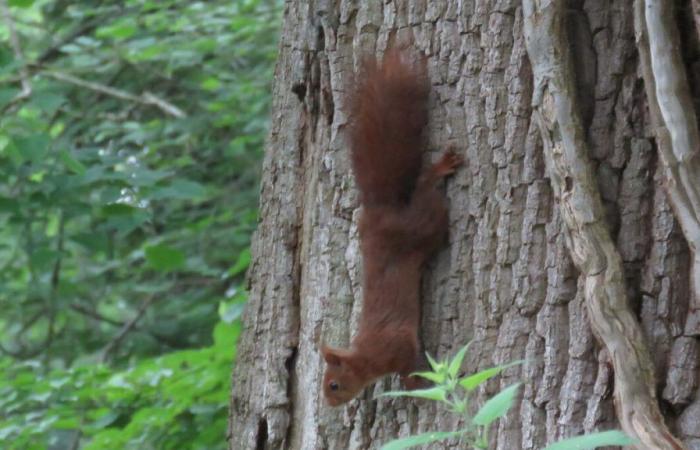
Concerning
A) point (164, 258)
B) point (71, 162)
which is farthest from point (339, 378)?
point (164, 258)

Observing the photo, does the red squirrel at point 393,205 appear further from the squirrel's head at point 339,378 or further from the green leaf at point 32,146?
the green leaf at point 32,146

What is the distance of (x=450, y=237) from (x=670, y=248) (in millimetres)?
346

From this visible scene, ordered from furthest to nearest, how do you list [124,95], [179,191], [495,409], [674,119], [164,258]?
[124,95] → [164,258] → [179,191] → [674,119] → [495,409]

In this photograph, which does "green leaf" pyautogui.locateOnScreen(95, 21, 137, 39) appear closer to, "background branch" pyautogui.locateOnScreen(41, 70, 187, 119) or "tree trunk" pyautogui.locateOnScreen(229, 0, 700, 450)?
"background branch" pyautogui.locateOnScreen(41, 70, 187, 119)

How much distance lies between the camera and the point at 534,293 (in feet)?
5.05

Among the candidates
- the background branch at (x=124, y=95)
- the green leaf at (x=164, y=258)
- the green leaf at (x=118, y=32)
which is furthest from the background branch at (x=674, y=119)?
the background branch at (x=124, y=95)

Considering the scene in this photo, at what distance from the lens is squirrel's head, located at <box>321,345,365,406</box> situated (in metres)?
1.70

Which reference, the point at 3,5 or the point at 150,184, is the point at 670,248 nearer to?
the point at 150,184

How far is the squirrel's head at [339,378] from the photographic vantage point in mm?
1704

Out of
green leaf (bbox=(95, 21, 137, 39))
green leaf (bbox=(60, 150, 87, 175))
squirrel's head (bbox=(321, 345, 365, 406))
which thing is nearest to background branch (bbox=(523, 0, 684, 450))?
squirrel's head (bbox=(321, 345, 365, 406))

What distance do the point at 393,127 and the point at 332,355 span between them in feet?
1.34

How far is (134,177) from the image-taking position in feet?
10.3

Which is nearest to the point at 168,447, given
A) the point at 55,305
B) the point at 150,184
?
the point at 150,184

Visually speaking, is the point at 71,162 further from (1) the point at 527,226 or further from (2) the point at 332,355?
(1) the point at 527,226
